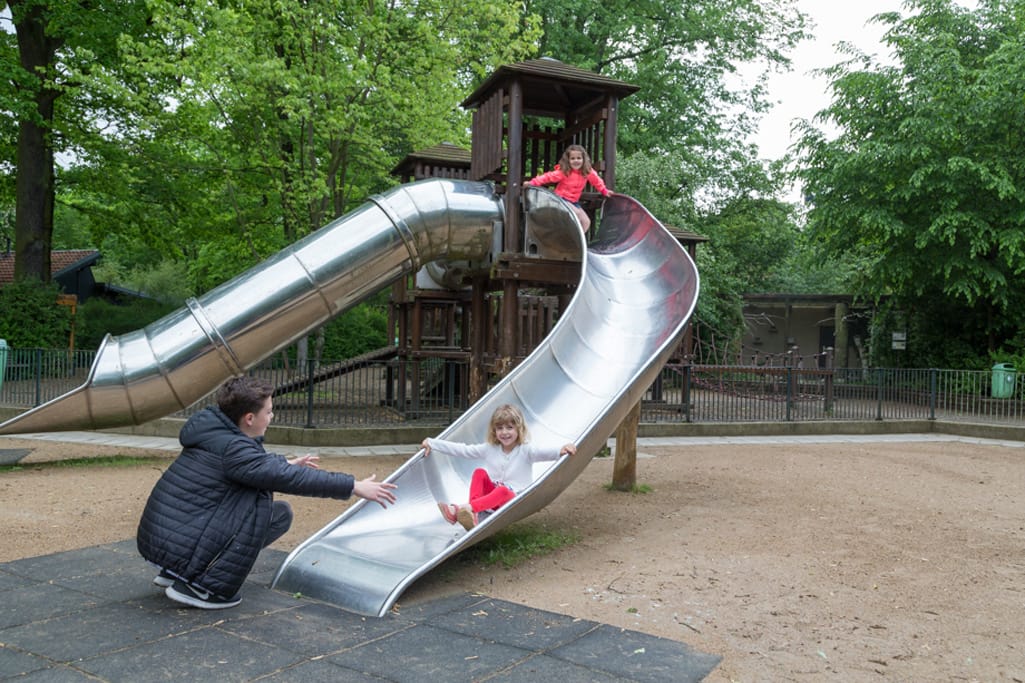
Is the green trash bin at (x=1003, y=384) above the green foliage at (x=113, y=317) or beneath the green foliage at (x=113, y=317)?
beneath

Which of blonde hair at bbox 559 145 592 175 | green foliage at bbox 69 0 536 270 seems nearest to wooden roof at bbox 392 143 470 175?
green foliage at bbox 69 0 536 270

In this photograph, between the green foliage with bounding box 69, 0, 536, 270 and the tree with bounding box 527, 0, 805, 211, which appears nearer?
the green foliage with bounding box 69, 0, 536, 270

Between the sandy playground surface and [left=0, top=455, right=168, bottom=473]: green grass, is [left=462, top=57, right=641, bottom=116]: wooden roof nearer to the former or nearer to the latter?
the sandy playground surface

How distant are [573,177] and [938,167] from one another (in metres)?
14.8

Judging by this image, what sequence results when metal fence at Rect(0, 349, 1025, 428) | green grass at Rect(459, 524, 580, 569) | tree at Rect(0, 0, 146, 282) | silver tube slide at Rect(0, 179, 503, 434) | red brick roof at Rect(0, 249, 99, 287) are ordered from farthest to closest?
red brick roof at Rect(0, 249, 99, 287) < tree at Rect(0, 0, 146, 282) < metal fence at Rect(0, 349, 1025, 428) < silver tube slide at Rect(0, 179, 503, 434) < green grass at Rect(459, 524, 580, 569)

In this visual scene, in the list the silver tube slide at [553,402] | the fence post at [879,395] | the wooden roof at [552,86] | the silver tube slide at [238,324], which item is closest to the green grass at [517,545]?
the silver tube slide at [553,402]

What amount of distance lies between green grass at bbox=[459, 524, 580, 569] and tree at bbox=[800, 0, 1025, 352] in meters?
17.2

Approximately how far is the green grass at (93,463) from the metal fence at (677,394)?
259 cm

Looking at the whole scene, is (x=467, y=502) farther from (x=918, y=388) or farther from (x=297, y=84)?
(x=918, y=388)

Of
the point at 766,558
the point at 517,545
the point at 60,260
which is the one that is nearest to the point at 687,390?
the point at 766,558

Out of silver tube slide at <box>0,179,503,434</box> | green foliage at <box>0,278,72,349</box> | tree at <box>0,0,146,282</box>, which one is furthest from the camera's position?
green foliage at <box>0,278,72,349</box>

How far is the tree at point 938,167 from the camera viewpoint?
20469 millimetres

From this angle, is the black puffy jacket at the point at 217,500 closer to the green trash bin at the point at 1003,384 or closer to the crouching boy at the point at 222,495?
the crouching boy at the point at 222,495

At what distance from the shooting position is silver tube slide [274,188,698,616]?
5.33 m
